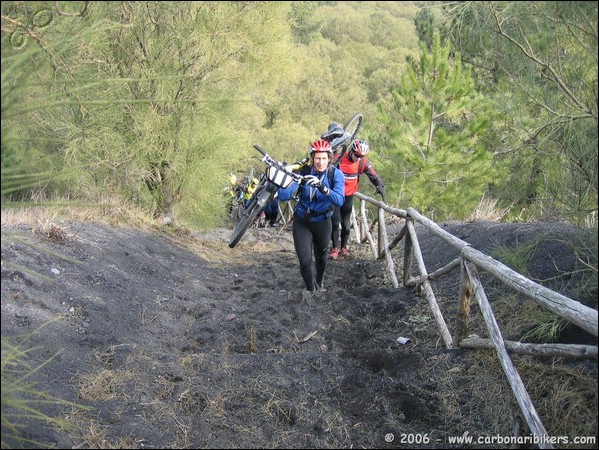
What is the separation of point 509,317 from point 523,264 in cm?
61

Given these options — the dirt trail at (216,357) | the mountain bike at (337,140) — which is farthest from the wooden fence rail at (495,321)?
the mountain bike at (337,140)

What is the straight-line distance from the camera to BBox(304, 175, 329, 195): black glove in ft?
19.7

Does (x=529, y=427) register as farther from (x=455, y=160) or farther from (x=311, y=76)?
(x=311, y=76)

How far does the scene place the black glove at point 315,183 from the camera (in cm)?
601

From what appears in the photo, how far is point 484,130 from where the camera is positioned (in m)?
14.0

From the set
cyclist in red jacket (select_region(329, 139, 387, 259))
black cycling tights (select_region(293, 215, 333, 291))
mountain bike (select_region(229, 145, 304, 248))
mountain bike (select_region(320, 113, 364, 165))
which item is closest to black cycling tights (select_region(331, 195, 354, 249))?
cyclist in red jacket (select_region(329, 139, 387, 259))

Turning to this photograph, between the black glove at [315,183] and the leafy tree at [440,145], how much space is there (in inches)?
321

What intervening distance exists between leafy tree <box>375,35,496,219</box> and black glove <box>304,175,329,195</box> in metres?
8.15

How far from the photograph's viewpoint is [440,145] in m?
14.4

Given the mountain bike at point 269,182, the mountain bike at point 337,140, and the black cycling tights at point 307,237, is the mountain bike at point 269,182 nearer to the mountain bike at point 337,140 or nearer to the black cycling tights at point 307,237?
the black cycling tights at point 307,237

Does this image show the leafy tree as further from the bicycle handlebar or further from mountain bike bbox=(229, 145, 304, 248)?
the bicycle handlebar

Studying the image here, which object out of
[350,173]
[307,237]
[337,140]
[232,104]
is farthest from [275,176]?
[232,104]

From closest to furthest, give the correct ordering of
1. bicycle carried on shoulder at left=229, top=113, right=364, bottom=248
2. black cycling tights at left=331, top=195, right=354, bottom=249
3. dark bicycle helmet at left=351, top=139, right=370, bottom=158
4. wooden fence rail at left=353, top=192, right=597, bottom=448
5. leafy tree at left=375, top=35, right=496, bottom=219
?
1. wooden fence rail at left=353, top=192, right=597, bottom=448
2. bicycle carried on shoulder at left=229, top=113, right=364, bottom=248
3. dark bicycle helmet at left=351, top=139, right=370, bottom=158
4. black cycling tights at left=331, top=195, right=354, bottom=249
5. leafy tree at left=375, top=35, right=496, bottom=219

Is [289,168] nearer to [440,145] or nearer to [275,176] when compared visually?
[275,176]
